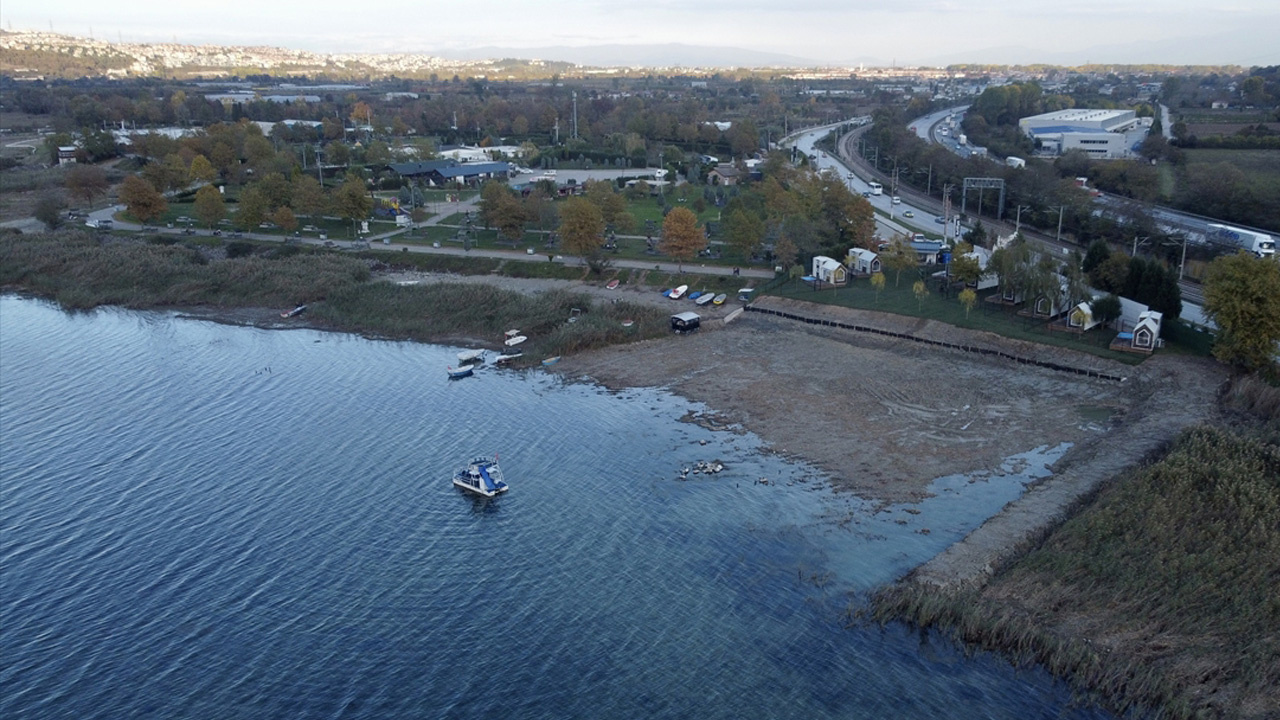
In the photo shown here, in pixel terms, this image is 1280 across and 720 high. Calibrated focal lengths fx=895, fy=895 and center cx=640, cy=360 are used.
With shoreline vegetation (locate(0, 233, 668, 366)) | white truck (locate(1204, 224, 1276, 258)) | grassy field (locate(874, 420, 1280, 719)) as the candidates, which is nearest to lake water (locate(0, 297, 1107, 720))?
grassy field (locate(874, 420, 1280, 719))

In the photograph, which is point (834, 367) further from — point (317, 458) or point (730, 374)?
point (317, 458)

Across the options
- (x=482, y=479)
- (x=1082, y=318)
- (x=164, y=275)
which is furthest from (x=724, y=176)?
(x=482, y=479)

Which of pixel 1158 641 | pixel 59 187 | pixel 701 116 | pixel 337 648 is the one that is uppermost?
pixel 701 116

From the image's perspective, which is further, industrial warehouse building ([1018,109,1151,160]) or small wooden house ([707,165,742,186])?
industrial warehouse building ([1018,109,1151,160])

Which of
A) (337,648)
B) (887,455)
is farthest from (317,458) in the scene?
(887,455)

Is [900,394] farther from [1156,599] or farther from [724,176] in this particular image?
[724,176]

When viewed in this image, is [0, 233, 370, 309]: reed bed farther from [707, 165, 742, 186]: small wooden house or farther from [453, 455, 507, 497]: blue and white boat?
[707, 165, 742, 186]: small wooden house
